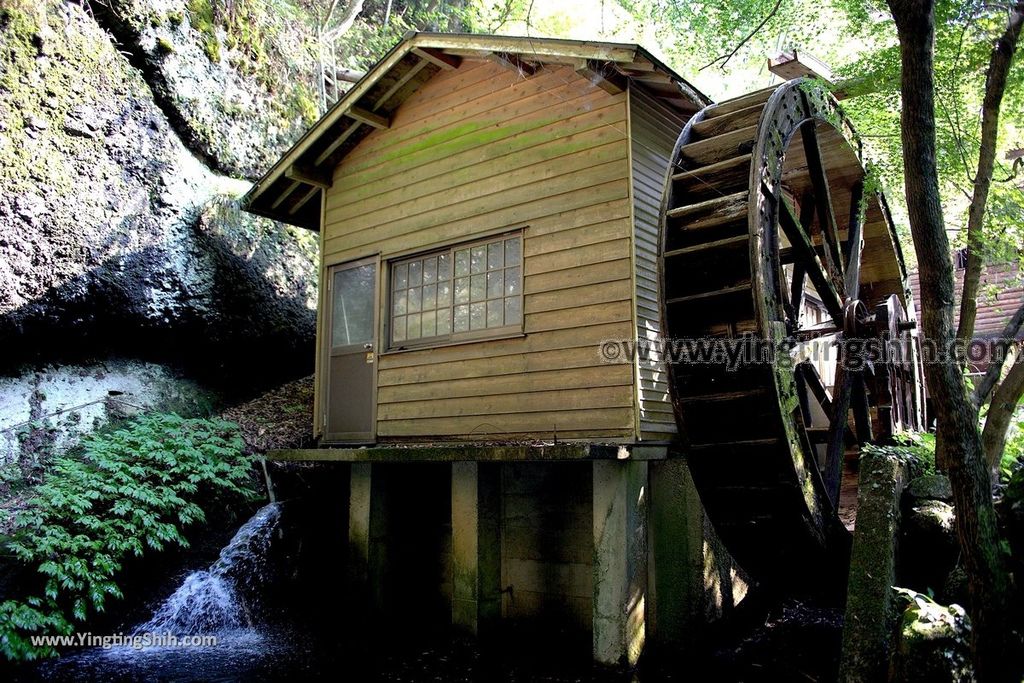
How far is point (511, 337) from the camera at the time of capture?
22.2 ft

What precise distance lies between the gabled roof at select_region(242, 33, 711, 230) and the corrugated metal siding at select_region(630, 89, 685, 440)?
12.9 inches

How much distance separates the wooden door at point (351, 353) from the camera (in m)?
8.09

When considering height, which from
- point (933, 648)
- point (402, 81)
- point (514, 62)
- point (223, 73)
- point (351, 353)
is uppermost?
point (223, 73)

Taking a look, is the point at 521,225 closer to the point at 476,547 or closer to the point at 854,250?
the point at 476,547

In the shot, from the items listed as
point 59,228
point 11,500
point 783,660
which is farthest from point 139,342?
point 783,660

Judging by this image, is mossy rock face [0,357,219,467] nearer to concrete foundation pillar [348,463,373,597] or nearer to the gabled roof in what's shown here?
the gabled roof

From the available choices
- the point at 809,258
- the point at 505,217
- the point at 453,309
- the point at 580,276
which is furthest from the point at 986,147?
the point at 453,309

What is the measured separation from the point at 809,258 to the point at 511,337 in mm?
2716

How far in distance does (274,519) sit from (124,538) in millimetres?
1513

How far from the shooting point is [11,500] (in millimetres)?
7574

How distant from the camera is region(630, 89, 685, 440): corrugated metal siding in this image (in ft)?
20.0

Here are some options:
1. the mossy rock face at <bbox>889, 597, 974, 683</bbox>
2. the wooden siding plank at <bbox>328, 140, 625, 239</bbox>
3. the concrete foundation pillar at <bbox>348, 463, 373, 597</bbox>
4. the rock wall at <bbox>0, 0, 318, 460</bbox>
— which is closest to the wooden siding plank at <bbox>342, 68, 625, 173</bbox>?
the wooden siding plank at <bbox>328, 140, 625, 239</bbox>

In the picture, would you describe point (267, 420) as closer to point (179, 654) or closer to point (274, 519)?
point (274, 519)

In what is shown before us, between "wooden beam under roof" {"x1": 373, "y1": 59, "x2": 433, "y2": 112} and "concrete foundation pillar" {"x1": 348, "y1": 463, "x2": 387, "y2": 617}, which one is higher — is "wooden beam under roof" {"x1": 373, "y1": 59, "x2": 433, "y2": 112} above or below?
above
